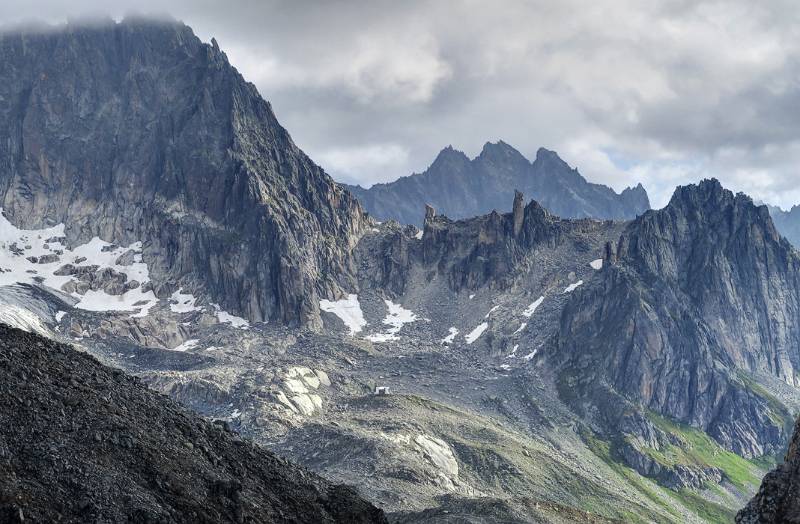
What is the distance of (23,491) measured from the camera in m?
60.7

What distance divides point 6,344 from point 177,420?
19697 millimetres

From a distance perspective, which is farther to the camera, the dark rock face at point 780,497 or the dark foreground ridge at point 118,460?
the dark rock face at point 780,497

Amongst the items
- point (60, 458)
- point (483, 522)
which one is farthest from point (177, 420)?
point (483, 522)

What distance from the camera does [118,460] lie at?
2891 inches

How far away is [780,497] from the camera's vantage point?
3108 inches

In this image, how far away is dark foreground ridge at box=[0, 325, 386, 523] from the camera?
64.4m

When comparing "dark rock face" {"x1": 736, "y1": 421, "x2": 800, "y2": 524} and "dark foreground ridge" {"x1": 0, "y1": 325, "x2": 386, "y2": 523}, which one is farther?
"dark rock face" {"x1": 736, "y1": 421, "x2": 800, "y2": 524}

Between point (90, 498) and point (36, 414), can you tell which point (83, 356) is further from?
point (90, 498)

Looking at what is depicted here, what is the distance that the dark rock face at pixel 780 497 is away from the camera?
77.0 meters

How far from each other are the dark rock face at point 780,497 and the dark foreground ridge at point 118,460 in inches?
1619

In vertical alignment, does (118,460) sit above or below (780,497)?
below

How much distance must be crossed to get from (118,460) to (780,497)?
6260 centimetres

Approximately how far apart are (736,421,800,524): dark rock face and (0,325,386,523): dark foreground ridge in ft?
135

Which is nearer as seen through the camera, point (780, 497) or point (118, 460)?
point (118, 460)
